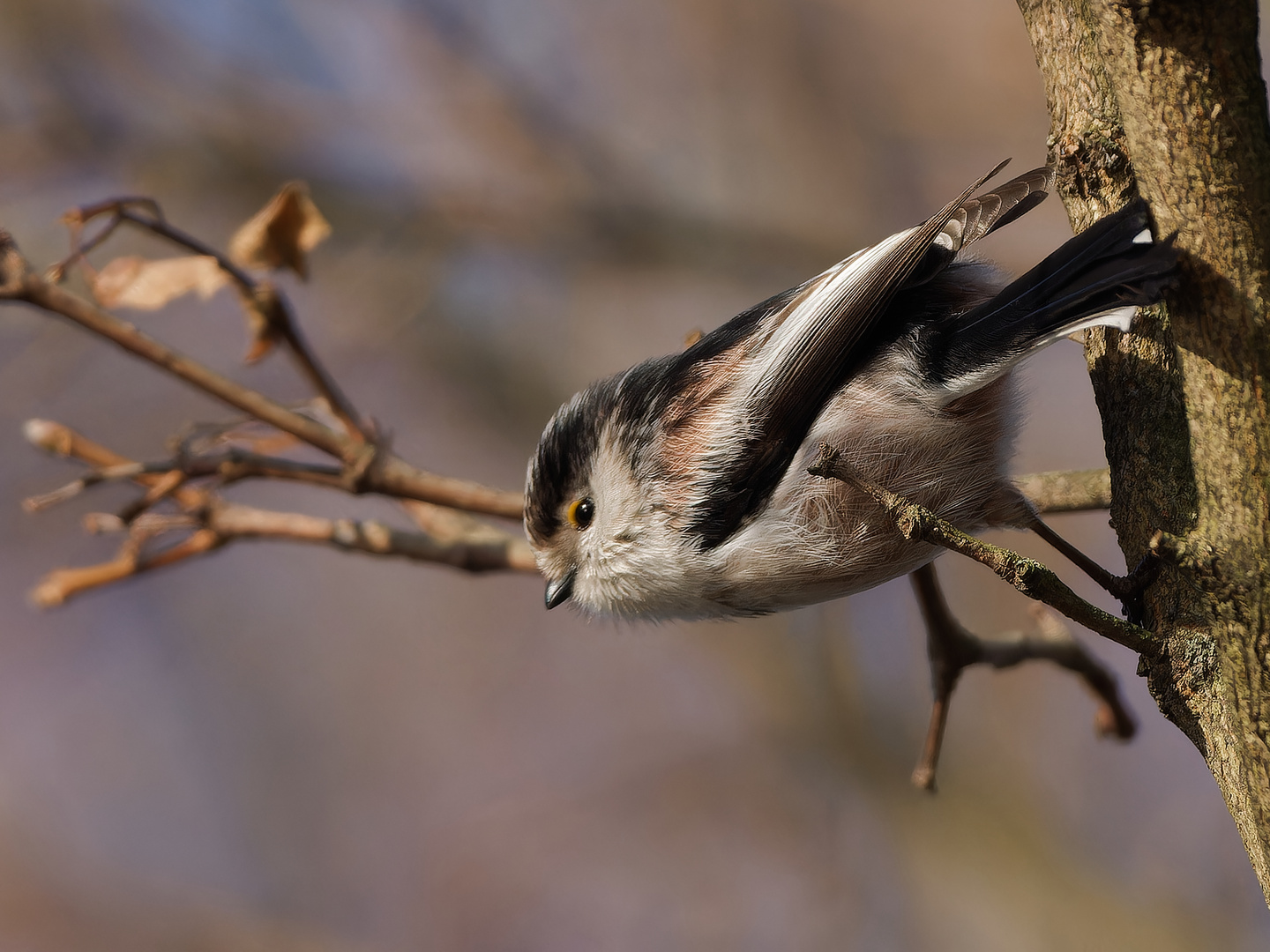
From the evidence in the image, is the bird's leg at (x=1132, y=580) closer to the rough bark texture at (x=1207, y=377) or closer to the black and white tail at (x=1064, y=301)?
the rough bark texture at (x=1207, y=377)

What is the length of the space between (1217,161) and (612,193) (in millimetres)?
4398

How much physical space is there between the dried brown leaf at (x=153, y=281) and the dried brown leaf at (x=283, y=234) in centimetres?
8

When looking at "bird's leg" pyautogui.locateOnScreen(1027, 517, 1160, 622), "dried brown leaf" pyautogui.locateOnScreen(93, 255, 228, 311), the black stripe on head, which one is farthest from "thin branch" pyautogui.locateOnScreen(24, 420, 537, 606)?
"bird's leg" pyautogui.locateOnScreen(1027, 517, 1160, 622)

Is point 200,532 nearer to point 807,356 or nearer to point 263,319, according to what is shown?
point 263,319

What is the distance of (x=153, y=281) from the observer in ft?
5.49

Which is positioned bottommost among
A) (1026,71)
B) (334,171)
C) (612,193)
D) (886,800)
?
(886,800)

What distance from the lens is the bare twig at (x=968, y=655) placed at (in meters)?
1.77

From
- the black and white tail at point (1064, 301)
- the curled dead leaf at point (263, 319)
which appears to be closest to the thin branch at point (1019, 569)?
the black and white tail at point (1064, 301)

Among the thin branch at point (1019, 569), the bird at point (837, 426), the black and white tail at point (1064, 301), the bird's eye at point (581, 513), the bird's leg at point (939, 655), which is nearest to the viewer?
the thin branch at point (1019, 569)

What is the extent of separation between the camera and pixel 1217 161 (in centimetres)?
102

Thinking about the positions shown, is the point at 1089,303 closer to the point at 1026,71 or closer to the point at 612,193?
the point at 1026,71

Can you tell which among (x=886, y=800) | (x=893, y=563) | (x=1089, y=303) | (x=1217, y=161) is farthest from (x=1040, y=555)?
(x=1217, y=161)

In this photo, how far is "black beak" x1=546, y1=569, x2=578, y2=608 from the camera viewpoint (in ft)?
6.37

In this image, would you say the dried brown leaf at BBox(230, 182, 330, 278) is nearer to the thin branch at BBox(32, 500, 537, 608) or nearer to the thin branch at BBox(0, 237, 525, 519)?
the thin branch at BBox(0, 237, 525, 519)
